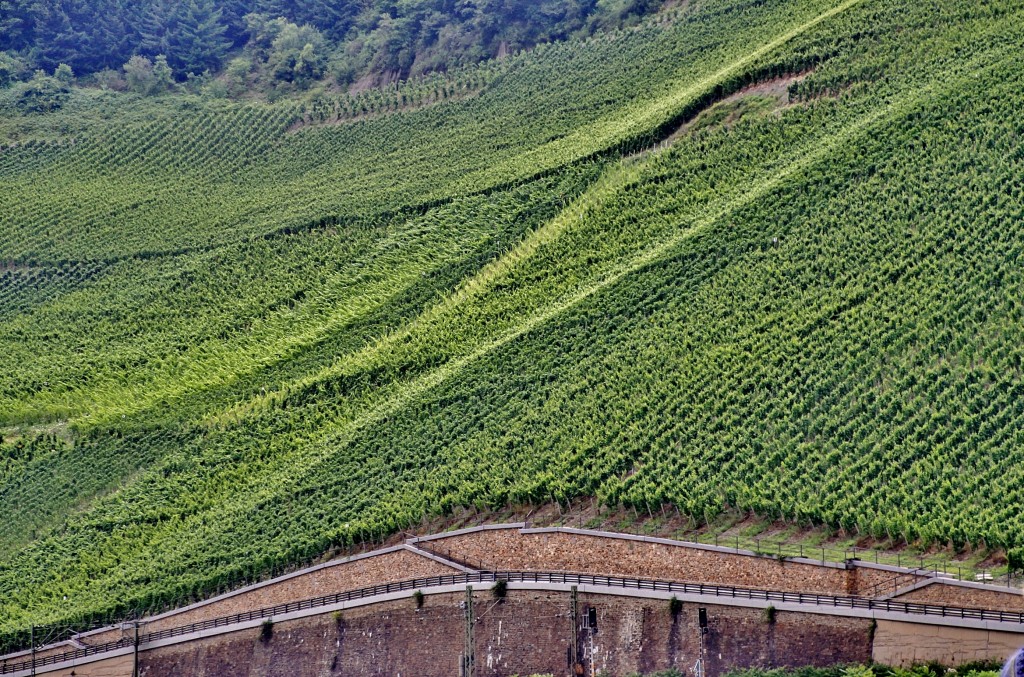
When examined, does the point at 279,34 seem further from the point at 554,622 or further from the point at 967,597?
the point at 967,597

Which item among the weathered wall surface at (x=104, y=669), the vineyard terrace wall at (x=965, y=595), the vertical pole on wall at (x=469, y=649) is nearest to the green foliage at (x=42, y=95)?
the weathered wall surface at (x=104, y=669)

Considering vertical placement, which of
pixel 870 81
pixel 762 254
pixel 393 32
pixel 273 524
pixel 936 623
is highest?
pixel 393 32

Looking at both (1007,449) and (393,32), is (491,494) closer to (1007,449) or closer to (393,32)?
(1007,449)

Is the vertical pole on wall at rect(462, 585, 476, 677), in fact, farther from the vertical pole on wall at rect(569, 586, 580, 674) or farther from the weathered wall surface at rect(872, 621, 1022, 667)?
the weathered wall surface at rect(872, 621, 1022, 667)

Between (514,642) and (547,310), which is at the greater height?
(547,310)

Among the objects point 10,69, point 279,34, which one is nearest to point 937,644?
point 279,34

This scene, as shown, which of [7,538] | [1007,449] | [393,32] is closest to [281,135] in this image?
[393,32]

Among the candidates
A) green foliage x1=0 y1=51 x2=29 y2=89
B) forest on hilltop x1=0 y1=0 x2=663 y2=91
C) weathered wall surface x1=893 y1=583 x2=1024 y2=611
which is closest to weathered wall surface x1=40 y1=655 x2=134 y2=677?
weathered wall surface x1=893 y1=583 x2=1024 y2=611
